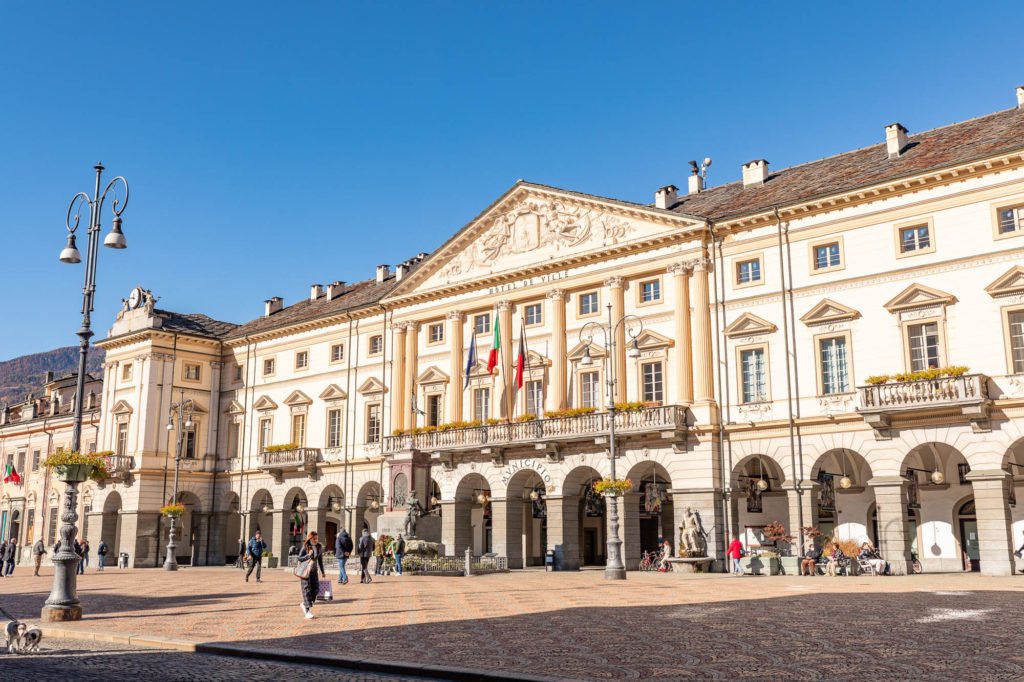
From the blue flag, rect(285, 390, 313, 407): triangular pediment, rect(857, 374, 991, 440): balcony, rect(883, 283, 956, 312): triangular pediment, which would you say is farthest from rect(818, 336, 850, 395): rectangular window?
rect(285, 390, 313, 407): triangular pediment

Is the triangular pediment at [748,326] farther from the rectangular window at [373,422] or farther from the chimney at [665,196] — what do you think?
the rectangular window at [373,422]

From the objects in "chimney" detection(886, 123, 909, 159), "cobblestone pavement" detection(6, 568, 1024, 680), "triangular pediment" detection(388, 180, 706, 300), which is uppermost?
"chimney" detection(886, 123, 909, 159)

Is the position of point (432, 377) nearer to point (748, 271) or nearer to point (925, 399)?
point (748, 271)

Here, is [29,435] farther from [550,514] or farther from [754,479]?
[754,479]

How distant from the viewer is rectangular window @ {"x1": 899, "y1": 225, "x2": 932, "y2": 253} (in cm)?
3475

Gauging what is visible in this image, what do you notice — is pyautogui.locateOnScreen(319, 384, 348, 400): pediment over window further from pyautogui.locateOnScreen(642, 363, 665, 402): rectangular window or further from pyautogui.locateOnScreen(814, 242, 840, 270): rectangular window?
pyautogui.locateOnScreen(814, 242, 840, 270): rectangular window

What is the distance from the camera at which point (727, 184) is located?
45406 mm

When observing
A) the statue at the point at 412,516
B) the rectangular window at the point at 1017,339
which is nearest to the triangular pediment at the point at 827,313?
the rectangular window at the point at 1017,339

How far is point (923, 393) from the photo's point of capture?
107ft

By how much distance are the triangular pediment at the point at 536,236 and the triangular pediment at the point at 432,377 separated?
4.19 meters

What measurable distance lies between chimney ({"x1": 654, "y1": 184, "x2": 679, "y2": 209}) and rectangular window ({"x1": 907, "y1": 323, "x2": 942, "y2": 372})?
13.7 meters

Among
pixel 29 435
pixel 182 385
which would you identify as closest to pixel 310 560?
pixel 182 385

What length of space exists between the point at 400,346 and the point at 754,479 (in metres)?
20.3

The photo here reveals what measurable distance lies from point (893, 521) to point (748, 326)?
9.48 m
